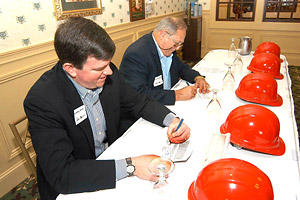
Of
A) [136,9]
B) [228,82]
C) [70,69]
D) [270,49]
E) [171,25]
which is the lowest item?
[228,82]

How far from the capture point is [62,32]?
3.22 feet

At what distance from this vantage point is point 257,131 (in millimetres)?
1067

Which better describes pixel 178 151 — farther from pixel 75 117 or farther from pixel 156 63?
pixel 156 63

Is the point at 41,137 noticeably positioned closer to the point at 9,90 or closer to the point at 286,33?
the point at 9,90

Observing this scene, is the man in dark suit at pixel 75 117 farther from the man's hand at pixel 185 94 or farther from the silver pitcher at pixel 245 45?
the silver pitcher at pixel 245 45

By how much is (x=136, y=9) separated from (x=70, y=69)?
121 inches

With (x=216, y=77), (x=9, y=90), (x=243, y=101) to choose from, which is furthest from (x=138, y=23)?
(x=243, y=101)

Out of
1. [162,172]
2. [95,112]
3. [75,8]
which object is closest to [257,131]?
[162,172]

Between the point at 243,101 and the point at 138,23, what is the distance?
2.82 m

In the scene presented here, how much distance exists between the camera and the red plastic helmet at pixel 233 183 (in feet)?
2.25

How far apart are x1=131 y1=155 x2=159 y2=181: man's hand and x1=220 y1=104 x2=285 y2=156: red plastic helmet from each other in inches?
17.2

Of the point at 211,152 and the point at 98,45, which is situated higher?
the point at 98,45

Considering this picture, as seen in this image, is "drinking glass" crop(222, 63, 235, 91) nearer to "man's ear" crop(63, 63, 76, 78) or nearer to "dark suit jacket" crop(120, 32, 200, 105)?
"dark suit jacket" crop(120, 32, 200, 105)

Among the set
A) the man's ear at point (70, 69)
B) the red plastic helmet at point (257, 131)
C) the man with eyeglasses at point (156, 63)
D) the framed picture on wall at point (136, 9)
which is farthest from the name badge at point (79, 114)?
the framed picture on wall at point (136, 9)
